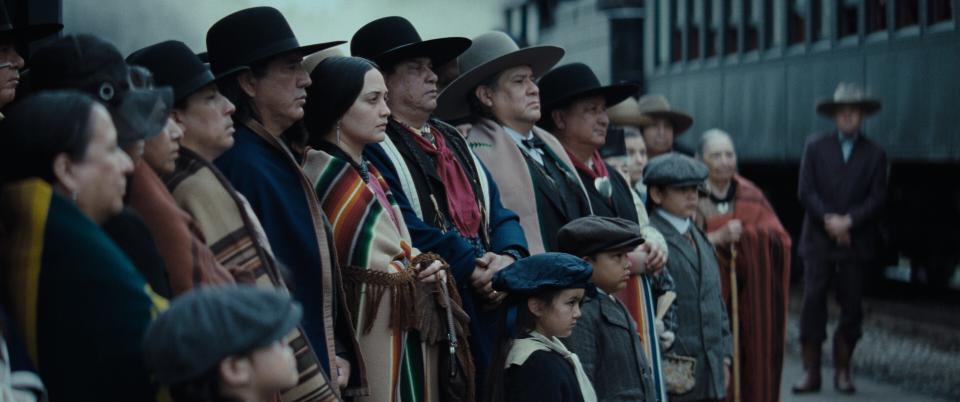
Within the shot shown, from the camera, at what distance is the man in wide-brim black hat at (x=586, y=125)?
6.49 m

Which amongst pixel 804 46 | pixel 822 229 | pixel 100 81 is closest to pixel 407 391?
pixel 100 81

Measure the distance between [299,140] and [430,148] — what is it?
24.7 inches

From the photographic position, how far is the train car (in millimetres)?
13555

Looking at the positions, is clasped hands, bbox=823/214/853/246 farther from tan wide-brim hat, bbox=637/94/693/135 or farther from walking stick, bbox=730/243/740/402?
walking stick, bbox=730/243/740/402

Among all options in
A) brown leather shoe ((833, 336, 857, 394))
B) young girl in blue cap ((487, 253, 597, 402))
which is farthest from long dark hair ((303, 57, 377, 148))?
brown leather shoe ((833, 336, 857, 394))

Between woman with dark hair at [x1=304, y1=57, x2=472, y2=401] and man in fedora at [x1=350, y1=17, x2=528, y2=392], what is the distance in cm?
17

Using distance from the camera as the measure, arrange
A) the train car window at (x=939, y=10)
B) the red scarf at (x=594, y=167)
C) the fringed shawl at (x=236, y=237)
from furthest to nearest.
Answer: the train car window at (x=939, y=10), the red scarf at (x=594, y=167), the fringed shawl at (x=236, y=237)

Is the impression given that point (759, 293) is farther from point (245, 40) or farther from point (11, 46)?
point (11, 46)

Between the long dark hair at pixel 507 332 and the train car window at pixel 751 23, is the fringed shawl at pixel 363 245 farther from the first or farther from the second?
the train car window at pixel 751 23

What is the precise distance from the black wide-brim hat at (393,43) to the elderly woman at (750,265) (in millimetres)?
2833

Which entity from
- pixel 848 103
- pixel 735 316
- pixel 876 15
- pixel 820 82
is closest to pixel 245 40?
pixel 735 316

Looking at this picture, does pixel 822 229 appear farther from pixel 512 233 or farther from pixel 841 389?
pixel 512 233

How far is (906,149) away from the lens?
45.6ft

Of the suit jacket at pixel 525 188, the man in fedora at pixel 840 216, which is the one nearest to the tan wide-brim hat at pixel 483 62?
the suit jacket at pixel 525 188
